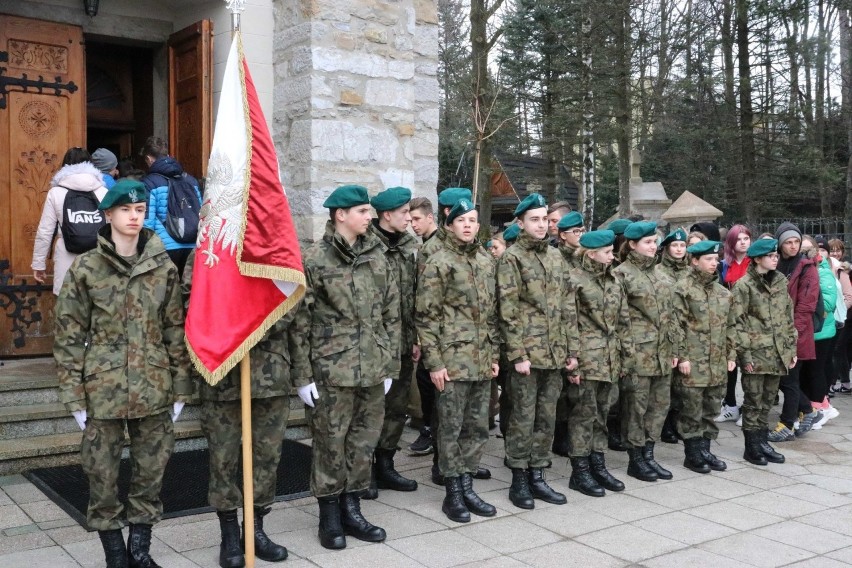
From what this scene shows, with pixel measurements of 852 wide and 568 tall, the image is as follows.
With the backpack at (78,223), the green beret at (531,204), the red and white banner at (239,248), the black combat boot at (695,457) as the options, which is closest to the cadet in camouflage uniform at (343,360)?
the red and white banner at (239,248)

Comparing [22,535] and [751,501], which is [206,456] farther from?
[751,501]

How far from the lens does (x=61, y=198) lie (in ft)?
20.8

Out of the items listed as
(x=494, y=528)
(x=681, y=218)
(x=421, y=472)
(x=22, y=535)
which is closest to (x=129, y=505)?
(x=22, y=535)

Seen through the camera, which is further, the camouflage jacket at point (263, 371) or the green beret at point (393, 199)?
the green beret at point (393, 199)

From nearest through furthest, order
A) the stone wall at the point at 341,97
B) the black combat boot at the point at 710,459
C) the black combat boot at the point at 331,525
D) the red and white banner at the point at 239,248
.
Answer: the red and white banner at the point at 239,248
the black combat boot at the point at 331,525
the black combat boot at the point at 710,459
the stone wall at the point at 341,97

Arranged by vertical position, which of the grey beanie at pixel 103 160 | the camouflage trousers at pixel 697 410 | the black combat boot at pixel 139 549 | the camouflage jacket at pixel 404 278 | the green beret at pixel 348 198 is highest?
the grey beanie at pixel 103 160

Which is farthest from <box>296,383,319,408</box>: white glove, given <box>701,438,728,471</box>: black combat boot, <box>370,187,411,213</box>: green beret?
<box>701,438,728,471</box>: black combat boot

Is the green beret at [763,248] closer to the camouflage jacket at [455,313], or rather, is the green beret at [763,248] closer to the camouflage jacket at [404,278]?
the camouflage jacket at [455,313]

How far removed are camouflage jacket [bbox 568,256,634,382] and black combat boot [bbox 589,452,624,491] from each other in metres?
0.58

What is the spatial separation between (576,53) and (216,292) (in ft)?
63.7

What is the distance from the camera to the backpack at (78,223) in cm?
626

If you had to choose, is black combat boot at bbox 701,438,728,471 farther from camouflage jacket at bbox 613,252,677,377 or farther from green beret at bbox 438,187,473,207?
green beret at bbox 438,187,473,207

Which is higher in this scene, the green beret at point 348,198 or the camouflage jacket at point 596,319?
the green beret at point 348,198

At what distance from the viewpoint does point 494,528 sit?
16.5 ft
